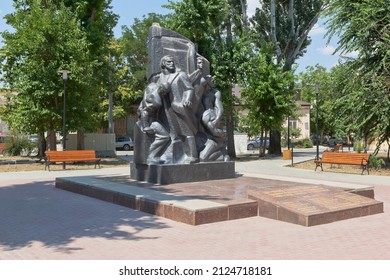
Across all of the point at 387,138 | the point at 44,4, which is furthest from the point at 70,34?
the point at 387,138

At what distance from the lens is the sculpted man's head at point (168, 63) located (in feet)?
39.8

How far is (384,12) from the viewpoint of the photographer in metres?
17.9

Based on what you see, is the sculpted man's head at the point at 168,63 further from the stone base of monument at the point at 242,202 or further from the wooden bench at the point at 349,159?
the wooden bench at the point at 349,159

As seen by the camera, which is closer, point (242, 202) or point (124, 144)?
point (242, 202)

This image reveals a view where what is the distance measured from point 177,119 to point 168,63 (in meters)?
1.57

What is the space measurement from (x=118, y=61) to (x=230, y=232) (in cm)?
3910

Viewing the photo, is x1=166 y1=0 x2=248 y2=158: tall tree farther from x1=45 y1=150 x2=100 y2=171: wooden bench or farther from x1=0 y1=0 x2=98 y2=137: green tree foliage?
x1=45 y1=150 x2=100 y2=171: wooden bench

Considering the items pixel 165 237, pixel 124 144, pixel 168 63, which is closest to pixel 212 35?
pixel 168 63

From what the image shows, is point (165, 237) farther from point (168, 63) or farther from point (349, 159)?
point (349, 159)

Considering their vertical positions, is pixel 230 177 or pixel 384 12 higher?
pixel 384 12

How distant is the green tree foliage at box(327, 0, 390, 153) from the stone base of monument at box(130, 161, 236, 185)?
8603 mm

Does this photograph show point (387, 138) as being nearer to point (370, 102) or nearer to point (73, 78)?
→ point (370, 102)

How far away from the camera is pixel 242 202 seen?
27.1 ft

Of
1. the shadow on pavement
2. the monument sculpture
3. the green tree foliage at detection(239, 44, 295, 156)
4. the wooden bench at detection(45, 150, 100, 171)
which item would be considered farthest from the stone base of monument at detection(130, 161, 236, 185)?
the green tree foliage at detection(239, 44, 295, 156)
